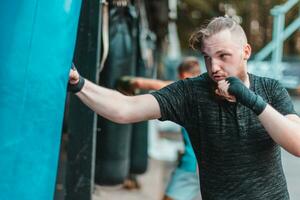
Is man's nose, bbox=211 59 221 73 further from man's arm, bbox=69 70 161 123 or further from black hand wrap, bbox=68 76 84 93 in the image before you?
black hand wrap, bbox=68 76 84 93

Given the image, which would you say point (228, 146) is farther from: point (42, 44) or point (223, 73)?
point (42, 44)

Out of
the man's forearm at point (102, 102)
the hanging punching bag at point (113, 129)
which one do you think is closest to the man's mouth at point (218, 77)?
the man's forearm at point (102, 102)

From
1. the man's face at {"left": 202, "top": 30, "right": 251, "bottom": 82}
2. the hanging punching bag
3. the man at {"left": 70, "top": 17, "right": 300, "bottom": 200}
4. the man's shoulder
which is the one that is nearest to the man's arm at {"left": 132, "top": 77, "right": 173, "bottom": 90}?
the hanging punching bag

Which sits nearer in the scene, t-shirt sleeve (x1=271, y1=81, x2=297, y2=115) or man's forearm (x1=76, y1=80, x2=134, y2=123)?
t-shirt sleeve (x1=271, y1=81, x2=297, y2=115)

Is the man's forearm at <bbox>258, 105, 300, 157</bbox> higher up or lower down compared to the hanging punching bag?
lower down

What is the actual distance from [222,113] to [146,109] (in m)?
0.34

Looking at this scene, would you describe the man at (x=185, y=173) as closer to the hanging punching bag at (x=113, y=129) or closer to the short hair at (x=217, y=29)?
the hanging punching bag at (x=113, y=129)

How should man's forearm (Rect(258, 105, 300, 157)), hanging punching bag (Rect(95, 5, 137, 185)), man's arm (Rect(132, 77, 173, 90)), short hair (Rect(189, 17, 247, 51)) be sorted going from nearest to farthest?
man's forearm (Rect(258, 105, 300, 157)) < short hair (Rect(189, 17, 247, 51)) < man's arm (Rect(132, 77, 173, 90)) < hanging punching bag (Rect(95, 5, 137, 185))

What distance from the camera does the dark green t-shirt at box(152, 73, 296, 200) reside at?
2236mm

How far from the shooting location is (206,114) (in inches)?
91.0

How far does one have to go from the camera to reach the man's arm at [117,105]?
92.0 inches

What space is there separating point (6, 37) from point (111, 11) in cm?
306

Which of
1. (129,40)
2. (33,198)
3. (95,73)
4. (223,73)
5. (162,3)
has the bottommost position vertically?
(33,198)

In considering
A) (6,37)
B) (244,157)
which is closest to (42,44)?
(6,37)
